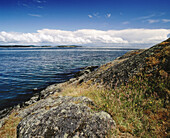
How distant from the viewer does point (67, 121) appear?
380 cm

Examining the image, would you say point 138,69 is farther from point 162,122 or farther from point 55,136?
point 55,136

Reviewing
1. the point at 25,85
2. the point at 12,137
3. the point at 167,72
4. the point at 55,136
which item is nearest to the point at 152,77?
the point at 167,72

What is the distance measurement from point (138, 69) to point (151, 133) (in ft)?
13.1

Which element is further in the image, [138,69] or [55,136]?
[138,69]

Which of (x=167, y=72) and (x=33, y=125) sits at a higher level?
(x=167, y=72)

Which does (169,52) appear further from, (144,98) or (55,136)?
(55,136)

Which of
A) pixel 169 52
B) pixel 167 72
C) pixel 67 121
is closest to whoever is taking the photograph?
pixel 67 121

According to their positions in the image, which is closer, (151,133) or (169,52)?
(151,133)

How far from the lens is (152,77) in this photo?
562 cm

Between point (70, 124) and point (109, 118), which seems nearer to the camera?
point (70, 124)

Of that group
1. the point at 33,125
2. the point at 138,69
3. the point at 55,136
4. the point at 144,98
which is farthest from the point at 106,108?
the point at 138,69

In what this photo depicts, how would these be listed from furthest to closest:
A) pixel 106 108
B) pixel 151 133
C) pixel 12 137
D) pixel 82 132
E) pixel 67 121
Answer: pixel 106 108
pixel 12 137
pixel 67 121
pixel 82 132
pixel 151 133

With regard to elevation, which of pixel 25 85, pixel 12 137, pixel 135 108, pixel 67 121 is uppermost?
pixel 135 108

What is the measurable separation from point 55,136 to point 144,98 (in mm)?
3808
